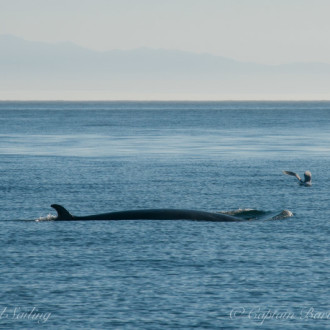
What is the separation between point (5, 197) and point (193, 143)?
61.1m

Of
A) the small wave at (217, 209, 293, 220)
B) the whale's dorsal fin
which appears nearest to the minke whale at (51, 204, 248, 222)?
the whale's dorsal fin

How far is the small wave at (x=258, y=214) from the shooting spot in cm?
3488

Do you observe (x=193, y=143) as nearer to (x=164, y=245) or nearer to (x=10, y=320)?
(x=164, y=245)

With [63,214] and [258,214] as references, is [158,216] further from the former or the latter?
[258,214]

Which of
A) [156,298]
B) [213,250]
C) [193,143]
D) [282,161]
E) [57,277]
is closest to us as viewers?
[156,298]

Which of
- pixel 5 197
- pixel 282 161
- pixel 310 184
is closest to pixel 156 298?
pixel 5 197

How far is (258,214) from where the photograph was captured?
118 feet

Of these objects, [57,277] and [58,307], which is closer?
[58,307]

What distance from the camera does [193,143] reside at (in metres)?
102

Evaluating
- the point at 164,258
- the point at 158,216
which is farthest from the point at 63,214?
the point at 164,258

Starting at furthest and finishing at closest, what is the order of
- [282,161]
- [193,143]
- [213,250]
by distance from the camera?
1. [193,143]
2. [282,161]
3. [213,250]

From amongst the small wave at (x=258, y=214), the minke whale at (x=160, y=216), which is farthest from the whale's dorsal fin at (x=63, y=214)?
the small wave at (x=258, y=214)

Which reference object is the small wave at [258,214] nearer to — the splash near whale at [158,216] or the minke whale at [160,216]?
the splash near whale at [158,216]

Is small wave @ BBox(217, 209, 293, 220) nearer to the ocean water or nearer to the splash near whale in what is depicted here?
the ocean water
